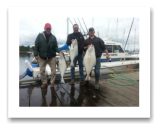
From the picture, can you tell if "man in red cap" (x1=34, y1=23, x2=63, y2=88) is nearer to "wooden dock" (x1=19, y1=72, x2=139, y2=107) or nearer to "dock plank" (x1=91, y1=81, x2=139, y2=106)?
"wooden dock" (x1=19, y1=72, x2=139, y2=107)

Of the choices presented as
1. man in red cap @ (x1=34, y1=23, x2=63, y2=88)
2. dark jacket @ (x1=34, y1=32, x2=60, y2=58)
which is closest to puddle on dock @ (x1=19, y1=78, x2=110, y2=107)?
man in red cap @ (x1=34, y1=23, x2=63, y2=88)

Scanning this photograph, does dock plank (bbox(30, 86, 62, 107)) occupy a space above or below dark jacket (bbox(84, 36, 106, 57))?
below

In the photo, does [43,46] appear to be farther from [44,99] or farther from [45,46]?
[44,99]

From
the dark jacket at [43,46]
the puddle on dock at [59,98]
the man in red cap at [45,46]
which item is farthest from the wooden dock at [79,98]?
the dark jacket at [43,46]

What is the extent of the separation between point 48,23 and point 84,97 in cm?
273

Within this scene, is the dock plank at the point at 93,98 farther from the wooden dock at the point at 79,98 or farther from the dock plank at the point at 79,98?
the dock plank at the point at 79,98

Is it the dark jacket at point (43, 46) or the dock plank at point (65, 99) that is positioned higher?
the dark jacket at point (43, 46)

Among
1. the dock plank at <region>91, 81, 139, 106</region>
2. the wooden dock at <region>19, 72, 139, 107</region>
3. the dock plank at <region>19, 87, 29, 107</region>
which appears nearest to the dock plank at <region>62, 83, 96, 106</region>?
the wooden dock at <region>19, 72, 139, 107</region>

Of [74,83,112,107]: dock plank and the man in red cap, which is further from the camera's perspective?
the man in red cap

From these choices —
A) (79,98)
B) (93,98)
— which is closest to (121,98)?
(93,98)

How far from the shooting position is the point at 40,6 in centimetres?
257

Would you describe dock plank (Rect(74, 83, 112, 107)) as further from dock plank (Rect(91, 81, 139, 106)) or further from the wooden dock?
dock plank (Rect(91, 81, 139, 106))

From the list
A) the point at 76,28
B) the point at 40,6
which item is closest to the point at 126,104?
the point at 76,28

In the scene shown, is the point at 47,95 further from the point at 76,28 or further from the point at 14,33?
the point at 76,28
